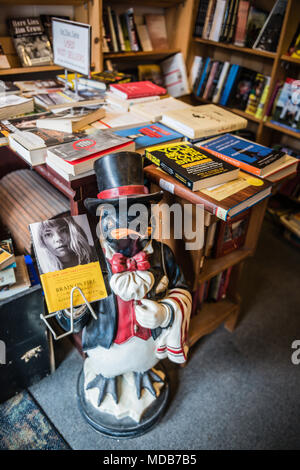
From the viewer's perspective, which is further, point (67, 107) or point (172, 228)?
point (67, 107)

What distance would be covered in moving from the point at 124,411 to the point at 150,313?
58 centimetres

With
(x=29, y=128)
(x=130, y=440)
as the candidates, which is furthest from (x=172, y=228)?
(x=130, y=440)

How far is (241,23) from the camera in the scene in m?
2.32

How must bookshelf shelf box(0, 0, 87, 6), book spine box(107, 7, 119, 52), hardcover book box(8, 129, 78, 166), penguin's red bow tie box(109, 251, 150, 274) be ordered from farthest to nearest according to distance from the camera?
book spine box(107, 7, 119, 52)
bookshelf shelf box(0, 0, 87, 6)
hardcover book box(8, 129, 78, 166)
penguin's red bow tie box(109, 251, 150, 274)

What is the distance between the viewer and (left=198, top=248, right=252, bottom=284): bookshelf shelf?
1.40 m

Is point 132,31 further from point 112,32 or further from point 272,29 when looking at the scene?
point 272,29

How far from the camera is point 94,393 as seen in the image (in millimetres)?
1400

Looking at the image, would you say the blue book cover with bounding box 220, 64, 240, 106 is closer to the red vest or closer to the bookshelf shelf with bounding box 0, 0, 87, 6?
the bookshelf shelf with bounding box 0, 0, 87, 6

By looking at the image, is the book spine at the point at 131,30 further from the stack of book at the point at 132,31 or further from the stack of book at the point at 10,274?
the stack of book at the point at 10,274

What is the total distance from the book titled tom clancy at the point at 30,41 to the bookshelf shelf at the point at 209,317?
159 cm

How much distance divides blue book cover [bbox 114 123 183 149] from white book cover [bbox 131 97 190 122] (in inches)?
2.7

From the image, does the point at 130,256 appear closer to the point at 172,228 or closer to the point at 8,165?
the point at 172,228

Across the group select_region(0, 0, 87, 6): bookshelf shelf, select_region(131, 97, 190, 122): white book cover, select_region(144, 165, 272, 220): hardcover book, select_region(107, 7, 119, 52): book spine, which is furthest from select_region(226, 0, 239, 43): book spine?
select_region(144, 165, 272, 220): hardcover book

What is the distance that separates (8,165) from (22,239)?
0.50 meters
